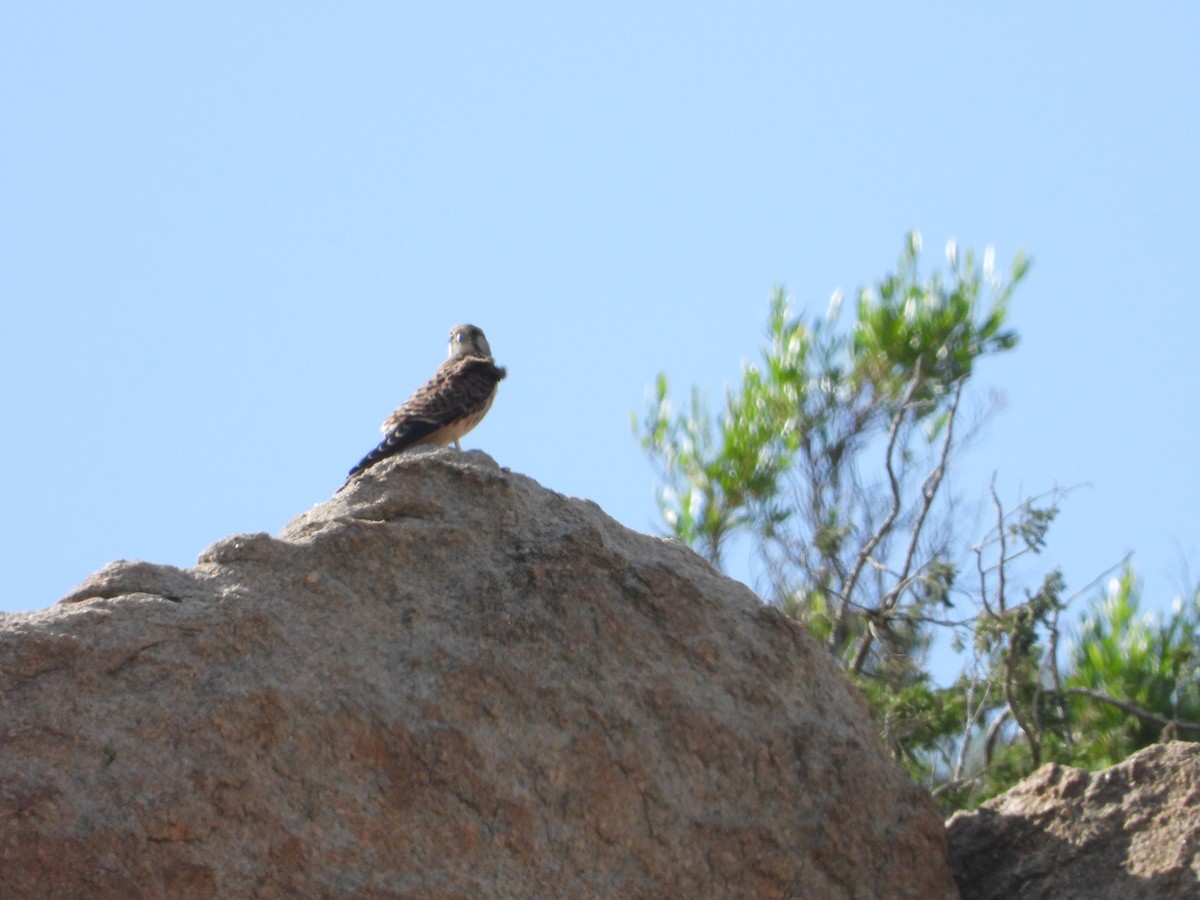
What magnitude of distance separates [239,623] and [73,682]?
47 cm

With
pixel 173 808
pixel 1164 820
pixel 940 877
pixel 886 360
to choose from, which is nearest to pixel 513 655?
pixel 173 808

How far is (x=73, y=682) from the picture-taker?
418cm

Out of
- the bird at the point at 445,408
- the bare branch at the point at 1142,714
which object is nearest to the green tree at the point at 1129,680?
the bare branch at the point at 1142,714

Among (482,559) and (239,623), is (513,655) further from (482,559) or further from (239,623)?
(239,623)

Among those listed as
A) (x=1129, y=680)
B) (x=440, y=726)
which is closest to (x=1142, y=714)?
(x=1129, y=680)

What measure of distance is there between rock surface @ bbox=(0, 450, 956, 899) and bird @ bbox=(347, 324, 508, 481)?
2008 millimetres

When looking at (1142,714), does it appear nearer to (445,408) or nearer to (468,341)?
(445,408)

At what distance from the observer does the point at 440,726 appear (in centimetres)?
439

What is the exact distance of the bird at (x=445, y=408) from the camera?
286 inches

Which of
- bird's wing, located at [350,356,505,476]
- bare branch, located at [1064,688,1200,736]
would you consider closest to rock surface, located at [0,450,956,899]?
bird's wing, located at [350,356,505,476]

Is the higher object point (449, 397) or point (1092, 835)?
point (449, 397)

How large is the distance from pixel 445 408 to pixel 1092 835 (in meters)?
3.64

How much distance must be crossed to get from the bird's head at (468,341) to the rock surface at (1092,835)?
17.8ft

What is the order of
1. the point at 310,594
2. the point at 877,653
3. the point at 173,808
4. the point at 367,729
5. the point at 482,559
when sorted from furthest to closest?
the point at 877,653, the point at 482,559, the point at 310,594, the point at 367,729, the point at 173,808
